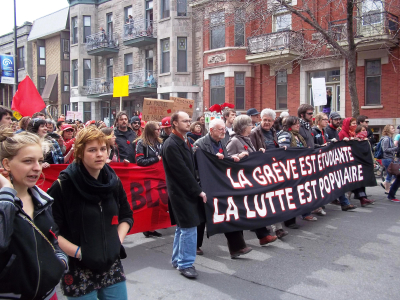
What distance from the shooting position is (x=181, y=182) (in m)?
4.38

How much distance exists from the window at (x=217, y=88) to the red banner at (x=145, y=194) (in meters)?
17.0

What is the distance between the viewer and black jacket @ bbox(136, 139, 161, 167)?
19.9 feet

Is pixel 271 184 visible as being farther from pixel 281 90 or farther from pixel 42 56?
pixel 42 56

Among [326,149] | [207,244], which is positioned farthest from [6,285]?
[326,149]

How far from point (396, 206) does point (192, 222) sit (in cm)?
558

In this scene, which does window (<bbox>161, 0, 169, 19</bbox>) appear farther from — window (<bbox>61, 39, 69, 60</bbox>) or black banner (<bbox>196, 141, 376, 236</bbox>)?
black banner (<bbox>196, 141, 376, 236</bbox>)

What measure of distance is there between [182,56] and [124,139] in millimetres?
18187

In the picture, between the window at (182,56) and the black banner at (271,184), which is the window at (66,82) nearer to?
the window at (182,56)

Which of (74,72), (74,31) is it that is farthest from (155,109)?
(74,31)

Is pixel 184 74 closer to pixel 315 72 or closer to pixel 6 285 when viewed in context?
pixel 315 72

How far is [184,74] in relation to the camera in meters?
24.2

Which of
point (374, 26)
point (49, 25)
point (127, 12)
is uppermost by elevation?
point (49, 25)

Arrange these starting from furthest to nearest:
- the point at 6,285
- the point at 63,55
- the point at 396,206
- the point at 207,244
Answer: the point at 63,55 → the point at 396,206 → the point at 207,244 → the point at 6,285

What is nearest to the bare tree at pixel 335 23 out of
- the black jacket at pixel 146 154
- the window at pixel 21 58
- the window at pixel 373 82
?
the window at pixel 373 82
